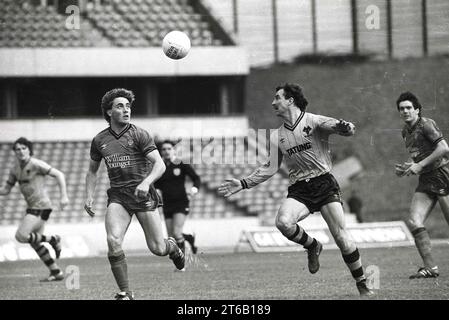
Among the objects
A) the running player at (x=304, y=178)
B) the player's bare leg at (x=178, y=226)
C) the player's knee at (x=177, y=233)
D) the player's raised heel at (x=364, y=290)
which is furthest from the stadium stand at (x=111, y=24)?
the player's raised heel at (x=364, y=290)

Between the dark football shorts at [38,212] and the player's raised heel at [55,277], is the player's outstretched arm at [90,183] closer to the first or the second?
the player's raised heel at [55,277]

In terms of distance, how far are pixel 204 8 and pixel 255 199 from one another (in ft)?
14.3

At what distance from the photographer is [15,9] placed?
20766 millimetres

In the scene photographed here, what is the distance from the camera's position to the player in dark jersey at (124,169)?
8.84 meters

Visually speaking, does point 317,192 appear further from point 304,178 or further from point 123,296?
point 123,296

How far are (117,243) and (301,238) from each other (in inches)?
67.7

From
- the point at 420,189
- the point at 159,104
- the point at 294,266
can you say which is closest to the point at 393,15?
the point at 294,266

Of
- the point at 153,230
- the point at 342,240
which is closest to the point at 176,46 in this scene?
the point at 153,230

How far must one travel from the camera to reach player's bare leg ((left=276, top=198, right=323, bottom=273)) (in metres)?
8.75

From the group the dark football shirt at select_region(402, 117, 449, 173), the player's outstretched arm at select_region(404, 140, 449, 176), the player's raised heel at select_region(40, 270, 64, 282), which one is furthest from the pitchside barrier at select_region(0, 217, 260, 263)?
the player's outstretched arm at select_region(404, 140, 449, 176)

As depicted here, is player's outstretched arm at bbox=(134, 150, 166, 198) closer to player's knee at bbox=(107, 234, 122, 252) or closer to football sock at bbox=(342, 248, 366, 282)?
player's knee at bbox=(107, 234, 122, 252)

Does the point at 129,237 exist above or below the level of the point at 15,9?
below

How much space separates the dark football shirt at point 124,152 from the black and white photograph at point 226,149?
0.04 feet
